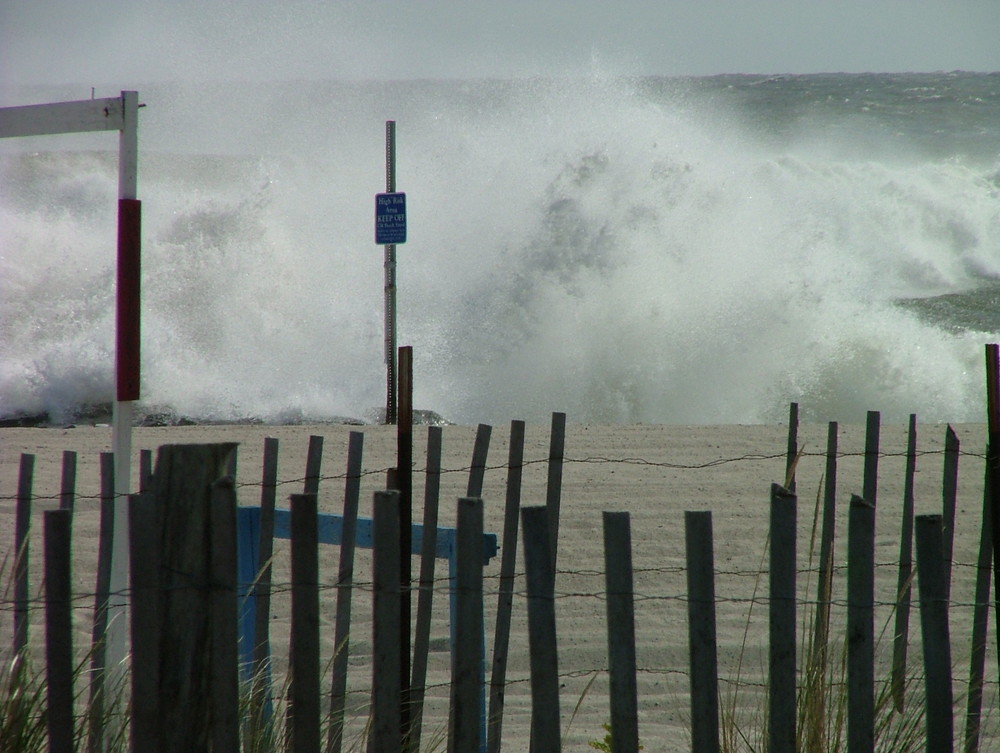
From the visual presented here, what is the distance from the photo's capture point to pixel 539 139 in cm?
1791

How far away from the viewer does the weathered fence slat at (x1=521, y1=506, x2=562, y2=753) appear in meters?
2.23

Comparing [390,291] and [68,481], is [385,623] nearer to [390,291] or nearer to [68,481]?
[68,481]

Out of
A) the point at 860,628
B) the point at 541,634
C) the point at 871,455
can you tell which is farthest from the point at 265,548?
the point at 871,455

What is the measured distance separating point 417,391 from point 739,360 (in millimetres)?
3899

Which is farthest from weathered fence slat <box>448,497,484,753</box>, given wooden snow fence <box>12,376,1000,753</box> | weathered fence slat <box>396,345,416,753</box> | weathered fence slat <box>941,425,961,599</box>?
weathered fence slat <box>941,425,961,599</box>

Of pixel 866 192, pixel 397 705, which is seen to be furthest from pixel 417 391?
pixel 866 192

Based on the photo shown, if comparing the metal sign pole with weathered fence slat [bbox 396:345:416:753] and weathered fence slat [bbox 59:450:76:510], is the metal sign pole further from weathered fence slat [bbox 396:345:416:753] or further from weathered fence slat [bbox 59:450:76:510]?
weathered fence slat [bbox 396:345:416:753]

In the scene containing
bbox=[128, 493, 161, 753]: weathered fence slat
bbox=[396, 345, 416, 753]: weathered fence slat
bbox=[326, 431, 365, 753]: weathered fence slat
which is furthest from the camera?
bbox=[326, 431, 365, 753]: weathered fence slat

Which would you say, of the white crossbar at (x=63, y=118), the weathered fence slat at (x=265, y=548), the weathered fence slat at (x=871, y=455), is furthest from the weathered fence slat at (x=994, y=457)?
the white crossbar at (x=63, y=118)

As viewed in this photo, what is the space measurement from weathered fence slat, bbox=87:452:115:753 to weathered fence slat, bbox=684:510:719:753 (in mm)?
1385

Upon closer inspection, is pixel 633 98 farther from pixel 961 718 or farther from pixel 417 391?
pixel 961 718

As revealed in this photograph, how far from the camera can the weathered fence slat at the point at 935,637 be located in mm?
2365

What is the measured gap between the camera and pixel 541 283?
1363 centimetres

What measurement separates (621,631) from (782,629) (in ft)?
1.26
